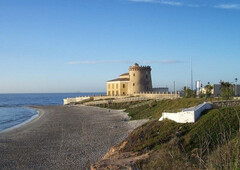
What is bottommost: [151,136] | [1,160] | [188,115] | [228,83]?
[1,160]

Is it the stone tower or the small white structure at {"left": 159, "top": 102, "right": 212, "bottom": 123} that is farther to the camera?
the stone tower

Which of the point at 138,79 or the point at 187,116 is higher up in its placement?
the point at 138,79

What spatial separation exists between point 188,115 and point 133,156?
4515mm

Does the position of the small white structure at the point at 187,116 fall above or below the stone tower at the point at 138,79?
below

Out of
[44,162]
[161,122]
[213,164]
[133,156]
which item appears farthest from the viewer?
[161,122]

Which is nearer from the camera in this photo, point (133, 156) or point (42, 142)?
point (133, 156)

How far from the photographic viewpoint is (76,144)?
1873cm

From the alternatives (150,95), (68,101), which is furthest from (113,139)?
(68,101)

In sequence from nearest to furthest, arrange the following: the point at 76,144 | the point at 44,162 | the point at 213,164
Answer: the point at 213,164
the point at 44,162
the point at 76,144

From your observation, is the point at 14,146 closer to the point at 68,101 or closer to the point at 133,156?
the point at 133,156

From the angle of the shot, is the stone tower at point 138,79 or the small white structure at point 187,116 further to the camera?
the stone tower at point 138,79

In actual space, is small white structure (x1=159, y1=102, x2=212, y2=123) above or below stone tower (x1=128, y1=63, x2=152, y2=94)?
below

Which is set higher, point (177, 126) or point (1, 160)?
point (177, 126)

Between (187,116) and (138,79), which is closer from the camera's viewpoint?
(187,116)
